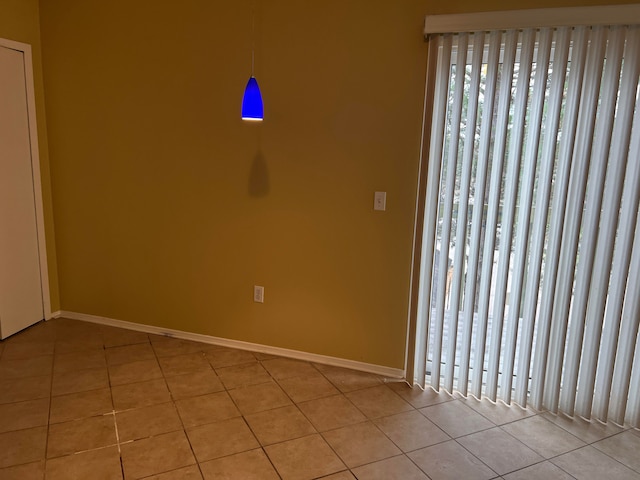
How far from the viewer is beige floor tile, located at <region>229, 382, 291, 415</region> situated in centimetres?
257

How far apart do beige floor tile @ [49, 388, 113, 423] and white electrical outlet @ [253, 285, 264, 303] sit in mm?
1044

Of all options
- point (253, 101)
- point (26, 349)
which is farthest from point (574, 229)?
point (26, 349)

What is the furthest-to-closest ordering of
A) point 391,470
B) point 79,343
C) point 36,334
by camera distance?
point 36,334 → point 79,343 → point 391,470

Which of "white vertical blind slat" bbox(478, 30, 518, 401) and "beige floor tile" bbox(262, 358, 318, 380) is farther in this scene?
"beige floor tile" bbox(262, 358, 318, 380)

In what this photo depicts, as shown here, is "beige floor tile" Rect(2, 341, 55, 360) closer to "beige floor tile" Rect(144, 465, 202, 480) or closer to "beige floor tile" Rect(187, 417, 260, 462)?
"beige floor tile" Rect(187, 417, 260, 462)

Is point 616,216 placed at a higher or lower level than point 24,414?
higher

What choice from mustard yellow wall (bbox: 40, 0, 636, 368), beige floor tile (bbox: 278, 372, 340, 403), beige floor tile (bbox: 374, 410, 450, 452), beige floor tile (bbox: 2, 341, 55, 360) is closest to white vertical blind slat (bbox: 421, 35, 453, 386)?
mustard yellow wall (bbox: 40, 0, 636, 368)

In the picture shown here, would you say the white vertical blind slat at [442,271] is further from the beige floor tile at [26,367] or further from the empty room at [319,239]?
the beige floor tile at [26,367]

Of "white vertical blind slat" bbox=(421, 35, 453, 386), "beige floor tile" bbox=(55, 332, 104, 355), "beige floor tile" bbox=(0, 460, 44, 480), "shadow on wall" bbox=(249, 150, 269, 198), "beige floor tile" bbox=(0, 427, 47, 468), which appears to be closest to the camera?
"beige floor tile" bbox=(0, 460, 44, 480)

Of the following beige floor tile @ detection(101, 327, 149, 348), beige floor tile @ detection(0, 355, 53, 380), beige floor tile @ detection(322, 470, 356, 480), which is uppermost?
beige floor tile @ detection(101, 327, 149, 348)

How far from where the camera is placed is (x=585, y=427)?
2.49m

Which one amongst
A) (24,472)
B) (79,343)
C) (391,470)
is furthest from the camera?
(79,343)

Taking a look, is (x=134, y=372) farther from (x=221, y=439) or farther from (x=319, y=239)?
(x=319, y=239)

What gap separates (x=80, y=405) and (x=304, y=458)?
1.26m
